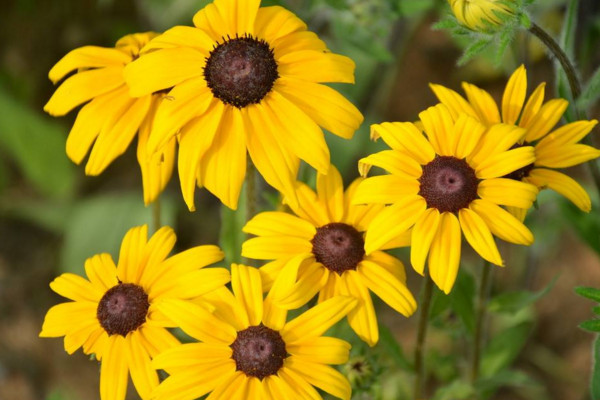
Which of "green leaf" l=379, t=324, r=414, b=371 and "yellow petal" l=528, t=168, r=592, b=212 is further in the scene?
"green leaf" l=379, t=324, r=414, b=371

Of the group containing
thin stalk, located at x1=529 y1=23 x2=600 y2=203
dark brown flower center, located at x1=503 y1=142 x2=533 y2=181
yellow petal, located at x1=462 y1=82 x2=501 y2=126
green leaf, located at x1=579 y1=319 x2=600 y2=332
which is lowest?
green leaf, located at x1=579 y1=319 x2=600 y2=332

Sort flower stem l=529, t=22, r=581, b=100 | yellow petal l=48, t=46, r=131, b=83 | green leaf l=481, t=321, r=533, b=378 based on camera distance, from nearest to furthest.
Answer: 1. flower stem l=529, t=22, r=581, b=100
2. yellow petal l=48, t=46, r=131, b=83
3. green leaf l=481, t=321, r=533, b=378

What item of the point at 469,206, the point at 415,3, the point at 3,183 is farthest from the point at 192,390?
the point at 3,183

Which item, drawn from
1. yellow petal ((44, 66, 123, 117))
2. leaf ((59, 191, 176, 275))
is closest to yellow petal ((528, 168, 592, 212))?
yellow petal ((44, 66, 123, 117))

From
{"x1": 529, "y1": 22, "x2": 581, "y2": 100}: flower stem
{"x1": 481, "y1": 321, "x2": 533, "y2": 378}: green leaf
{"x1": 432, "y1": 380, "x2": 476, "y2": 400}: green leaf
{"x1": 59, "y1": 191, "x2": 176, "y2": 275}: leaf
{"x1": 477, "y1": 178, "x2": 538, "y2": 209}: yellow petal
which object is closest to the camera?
{"x1": 477, "y1": 178, "x2": 538, "y2": 209}: yellow petal

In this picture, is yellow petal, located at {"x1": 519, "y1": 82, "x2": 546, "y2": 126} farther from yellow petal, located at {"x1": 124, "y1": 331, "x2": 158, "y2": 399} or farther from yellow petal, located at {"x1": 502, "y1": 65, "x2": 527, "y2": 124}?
yellow petal, located at {"x1": 124, "y1": 331, "x2": 158, "y2": 399}

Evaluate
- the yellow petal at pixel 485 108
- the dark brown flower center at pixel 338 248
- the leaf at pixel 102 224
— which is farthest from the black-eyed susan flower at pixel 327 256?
the leaf at pixel 102 224

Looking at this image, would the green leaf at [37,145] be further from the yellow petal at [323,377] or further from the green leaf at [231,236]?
the yellow petal at [323,377]
